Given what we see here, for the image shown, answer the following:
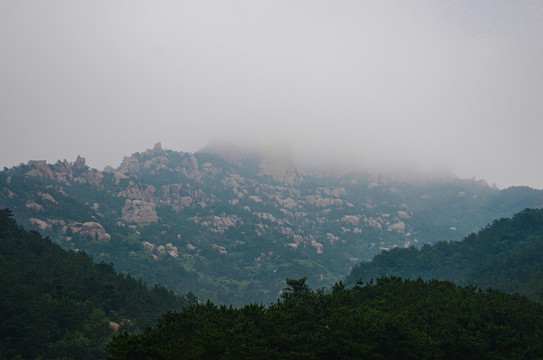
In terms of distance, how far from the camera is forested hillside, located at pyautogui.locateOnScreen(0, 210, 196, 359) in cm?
4466

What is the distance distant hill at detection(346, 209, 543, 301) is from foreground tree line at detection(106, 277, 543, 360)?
3560 centimetres

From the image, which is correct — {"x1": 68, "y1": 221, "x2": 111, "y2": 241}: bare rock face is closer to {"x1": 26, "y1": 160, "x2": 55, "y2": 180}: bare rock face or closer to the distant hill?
{"x1": 26, "y1": 160, "x2": 55, "y2": 180}: bare rock face

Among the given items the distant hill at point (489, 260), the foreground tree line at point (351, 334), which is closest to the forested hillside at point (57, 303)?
the foreground tree line at point (351, 334)

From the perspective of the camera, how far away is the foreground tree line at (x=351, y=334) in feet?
88.4

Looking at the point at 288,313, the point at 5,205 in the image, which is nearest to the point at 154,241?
the point at 5,205

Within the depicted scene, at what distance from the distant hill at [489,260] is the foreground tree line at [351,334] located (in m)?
35.6

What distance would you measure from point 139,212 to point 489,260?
15774 cm

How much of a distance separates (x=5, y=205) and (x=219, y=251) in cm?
9377

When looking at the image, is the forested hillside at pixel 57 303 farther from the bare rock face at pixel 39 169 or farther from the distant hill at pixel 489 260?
the bare rock face at pixel 39 169

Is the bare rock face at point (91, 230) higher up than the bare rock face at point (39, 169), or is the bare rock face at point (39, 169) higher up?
the bare rock face at point (39, 169)

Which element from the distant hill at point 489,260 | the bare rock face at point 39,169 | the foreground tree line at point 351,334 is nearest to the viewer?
the foreground tree line at point 351,334

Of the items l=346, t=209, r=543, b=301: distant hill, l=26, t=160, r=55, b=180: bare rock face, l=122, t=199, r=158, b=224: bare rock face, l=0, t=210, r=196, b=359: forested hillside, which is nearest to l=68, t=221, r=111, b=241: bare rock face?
l=122, t=199, r=158, b=224: bare rock face

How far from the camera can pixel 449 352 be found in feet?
99.1

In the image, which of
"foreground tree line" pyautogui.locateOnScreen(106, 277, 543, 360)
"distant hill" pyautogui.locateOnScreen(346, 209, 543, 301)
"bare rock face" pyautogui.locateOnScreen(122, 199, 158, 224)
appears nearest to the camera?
"foreground tree line" pyautogui.locateOnScreen(106, 277, 543, 360)
